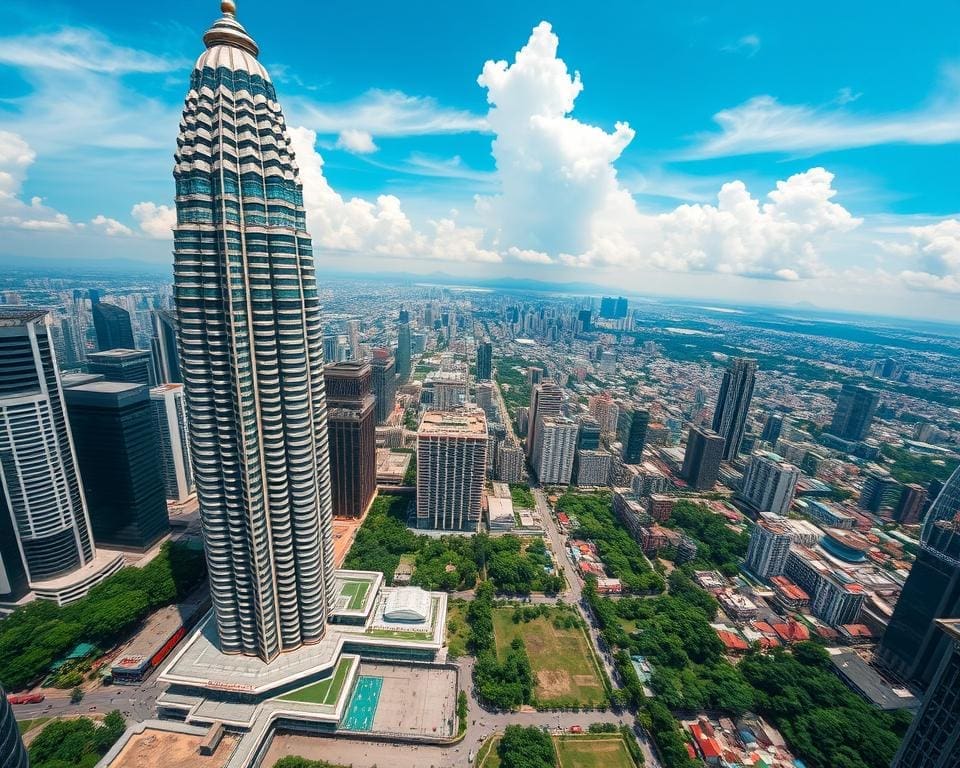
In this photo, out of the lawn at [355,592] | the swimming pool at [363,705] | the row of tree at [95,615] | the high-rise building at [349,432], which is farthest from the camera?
the high-rise building at [349,432]

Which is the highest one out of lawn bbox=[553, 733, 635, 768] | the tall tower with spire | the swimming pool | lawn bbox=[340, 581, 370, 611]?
the tall tower with spire

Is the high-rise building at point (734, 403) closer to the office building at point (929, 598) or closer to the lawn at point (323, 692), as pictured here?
the office building at point (929, 598)

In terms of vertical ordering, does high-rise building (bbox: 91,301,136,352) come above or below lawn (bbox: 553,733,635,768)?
above

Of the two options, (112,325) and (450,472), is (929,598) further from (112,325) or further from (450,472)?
(112,325)

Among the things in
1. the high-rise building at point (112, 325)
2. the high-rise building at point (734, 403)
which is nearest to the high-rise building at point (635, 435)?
the high-rise building at point (734, 403)

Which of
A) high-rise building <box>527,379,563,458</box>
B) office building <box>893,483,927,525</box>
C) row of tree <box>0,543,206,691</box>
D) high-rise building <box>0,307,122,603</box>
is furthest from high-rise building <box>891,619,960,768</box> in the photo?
high-rise building <box>0,307,122,603</box>

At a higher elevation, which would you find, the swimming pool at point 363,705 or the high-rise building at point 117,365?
the high-rise building at point 117,365

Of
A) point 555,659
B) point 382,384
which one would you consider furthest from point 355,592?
point 382,384

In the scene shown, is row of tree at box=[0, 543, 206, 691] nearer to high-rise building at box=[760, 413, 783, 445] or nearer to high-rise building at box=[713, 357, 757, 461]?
high-rise building at box=[713, 357, 757, 461]
